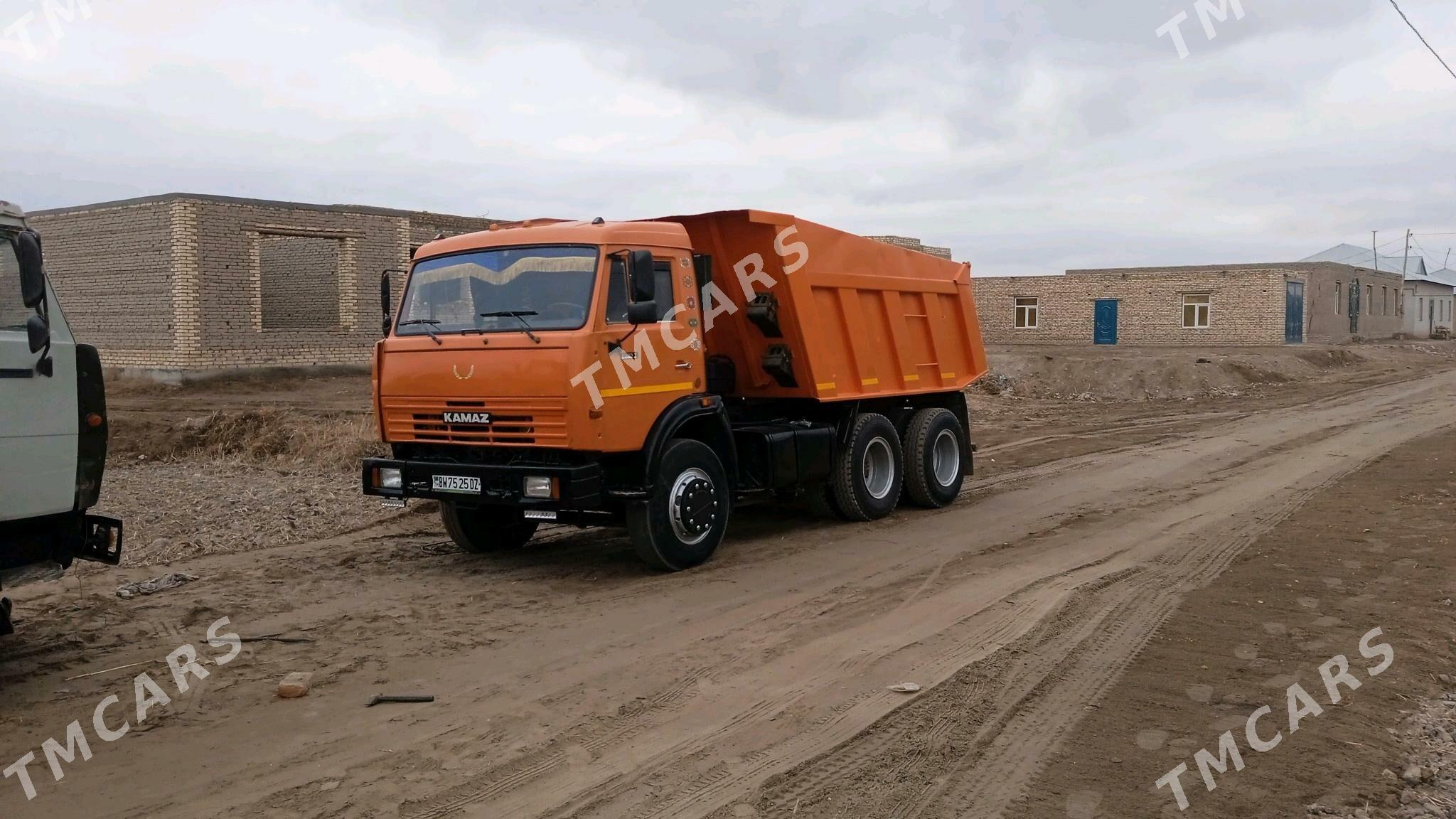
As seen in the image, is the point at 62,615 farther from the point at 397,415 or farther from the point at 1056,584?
the point at 1056,584

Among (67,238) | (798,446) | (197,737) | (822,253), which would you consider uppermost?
(67,238)

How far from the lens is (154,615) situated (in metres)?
7.25

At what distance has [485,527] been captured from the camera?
9.50m

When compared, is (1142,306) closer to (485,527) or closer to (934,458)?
(934,458)

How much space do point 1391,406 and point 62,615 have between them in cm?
2437

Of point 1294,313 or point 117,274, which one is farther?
point 1294,313

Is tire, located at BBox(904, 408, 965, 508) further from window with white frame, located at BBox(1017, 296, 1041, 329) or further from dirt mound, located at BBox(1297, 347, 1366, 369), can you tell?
window with white frame, located at BBox(1017, 296, 1041, 329)

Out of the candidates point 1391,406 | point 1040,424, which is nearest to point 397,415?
point 1040,424

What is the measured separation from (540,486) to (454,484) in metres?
0.75

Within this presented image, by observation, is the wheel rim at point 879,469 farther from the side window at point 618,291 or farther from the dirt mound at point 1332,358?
the dirt mound at point 1332,358

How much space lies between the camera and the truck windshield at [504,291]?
26.1 ft

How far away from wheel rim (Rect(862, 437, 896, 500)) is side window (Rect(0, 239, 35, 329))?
771 centimetres

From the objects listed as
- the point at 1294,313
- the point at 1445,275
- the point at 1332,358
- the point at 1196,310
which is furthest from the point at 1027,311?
the point at 1445,275

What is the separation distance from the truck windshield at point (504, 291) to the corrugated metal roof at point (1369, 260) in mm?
75840
